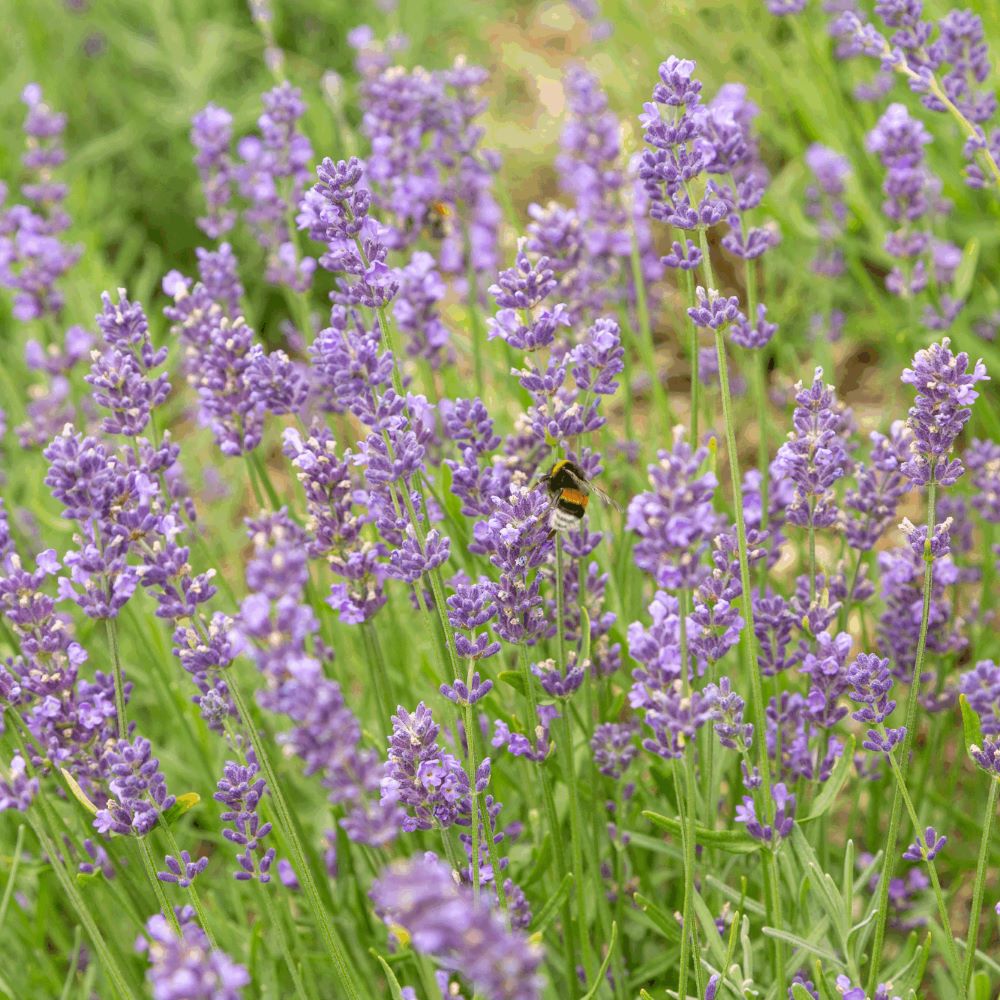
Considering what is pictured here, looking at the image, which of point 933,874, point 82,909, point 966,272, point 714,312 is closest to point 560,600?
point 714,312

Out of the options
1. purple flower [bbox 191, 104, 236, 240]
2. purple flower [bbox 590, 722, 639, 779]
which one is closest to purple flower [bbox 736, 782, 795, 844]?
purple flower [bbox 590, 722, 639, 779]

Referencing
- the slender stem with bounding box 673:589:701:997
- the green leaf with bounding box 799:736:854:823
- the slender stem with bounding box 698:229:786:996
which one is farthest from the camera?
the green leaf with bounding box 799:736:854:823

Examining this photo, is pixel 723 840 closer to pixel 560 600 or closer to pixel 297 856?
pixel 560 600

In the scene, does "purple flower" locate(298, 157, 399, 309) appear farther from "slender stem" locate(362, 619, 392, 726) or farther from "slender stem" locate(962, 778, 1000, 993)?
"slender stem" locate(962, 778, 1000, 993)

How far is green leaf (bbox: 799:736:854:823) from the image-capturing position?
215 centimetres

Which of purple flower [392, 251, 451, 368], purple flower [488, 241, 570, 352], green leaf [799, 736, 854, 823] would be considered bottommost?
green leaf [799, 736, 854, 823]

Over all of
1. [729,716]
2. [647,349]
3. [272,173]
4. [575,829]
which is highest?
[272,173]

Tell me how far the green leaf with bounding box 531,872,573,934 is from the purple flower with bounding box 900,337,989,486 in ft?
2.96

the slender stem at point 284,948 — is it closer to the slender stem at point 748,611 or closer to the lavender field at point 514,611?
the lavender field at point 514,611

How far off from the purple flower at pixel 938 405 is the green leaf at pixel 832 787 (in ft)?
1.81

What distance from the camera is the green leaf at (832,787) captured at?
2150 millimetres

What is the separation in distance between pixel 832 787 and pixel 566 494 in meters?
0.72

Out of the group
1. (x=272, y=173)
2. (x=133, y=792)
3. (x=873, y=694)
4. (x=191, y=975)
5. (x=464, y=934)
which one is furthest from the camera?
(x=272, y=173)

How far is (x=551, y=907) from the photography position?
6.89 ft
